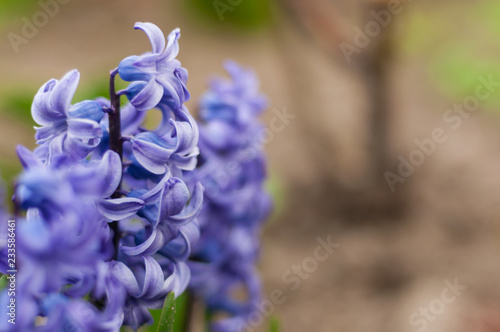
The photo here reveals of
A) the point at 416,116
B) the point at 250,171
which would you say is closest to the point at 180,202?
the point at 250,171

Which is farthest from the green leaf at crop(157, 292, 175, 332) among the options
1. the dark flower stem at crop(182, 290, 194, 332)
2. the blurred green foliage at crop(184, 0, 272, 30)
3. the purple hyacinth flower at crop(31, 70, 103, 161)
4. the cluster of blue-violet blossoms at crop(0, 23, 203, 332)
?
the blurred green foliage at crop(184, 0, 272, 30)

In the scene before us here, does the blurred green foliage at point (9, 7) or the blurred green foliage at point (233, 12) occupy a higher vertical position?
the blurred green foliage at point (9, 7)

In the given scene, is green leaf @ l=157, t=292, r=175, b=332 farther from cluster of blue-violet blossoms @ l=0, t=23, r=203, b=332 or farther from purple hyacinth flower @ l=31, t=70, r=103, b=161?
purple hyacinth flower @ l=31, t=70, r=103, b=161

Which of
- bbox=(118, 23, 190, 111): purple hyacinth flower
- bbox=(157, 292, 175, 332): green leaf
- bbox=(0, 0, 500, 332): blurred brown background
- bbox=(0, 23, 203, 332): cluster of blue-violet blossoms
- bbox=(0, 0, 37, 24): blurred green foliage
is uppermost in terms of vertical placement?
bbox=(118, 23, 190, 111): purple hyacinth flower

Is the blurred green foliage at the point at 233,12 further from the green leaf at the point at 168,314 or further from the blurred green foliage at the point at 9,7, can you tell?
the green leaf at the point at 168,314

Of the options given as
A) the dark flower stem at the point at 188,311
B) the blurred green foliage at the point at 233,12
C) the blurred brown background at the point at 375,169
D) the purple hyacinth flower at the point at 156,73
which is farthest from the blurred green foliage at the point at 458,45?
the purple hyacinth flower at the point at 156,73

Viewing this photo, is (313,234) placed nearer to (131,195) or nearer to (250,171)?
(250,171)
